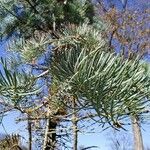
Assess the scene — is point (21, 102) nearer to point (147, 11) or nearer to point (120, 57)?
point (120, 57)

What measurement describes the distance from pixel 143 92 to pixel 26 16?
126 centimetres

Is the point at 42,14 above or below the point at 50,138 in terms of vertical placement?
above

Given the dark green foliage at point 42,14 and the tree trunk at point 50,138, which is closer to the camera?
the tree trunk at point 50,138

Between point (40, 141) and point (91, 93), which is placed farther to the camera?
point (40, 141)

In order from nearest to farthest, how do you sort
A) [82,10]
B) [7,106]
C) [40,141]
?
1. [7,106]
2. [40,141]
3. [82,10]

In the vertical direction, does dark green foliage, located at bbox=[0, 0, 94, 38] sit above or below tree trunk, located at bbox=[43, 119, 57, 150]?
above

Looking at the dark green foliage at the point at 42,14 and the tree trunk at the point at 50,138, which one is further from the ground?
the dark green foliage at the point at 42,14

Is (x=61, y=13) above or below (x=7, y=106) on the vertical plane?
above

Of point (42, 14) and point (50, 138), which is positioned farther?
point (42, 14)

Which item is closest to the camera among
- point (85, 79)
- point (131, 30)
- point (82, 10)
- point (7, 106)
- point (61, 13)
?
point (85, 79)

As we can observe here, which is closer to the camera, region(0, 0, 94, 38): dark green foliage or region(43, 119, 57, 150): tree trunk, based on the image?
region(43, 119, 57, 150): tree trunk

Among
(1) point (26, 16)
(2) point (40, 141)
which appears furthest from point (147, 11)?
(2) point (40, 141)

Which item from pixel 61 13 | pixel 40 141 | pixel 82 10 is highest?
pixel 82 10

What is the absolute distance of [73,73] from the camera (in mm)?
816
